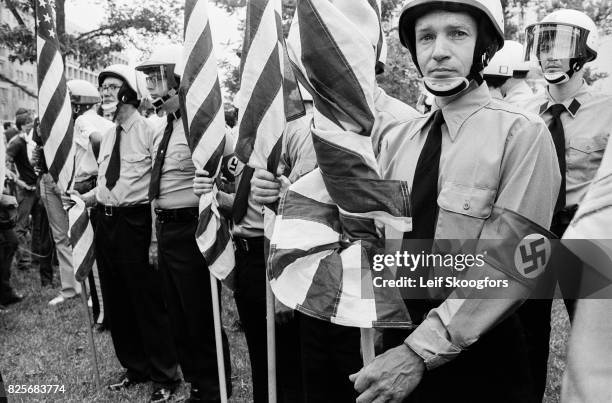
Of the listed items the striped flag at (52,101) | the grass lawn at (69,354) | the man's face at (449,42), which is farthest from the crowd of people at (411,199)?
the striped flag at (52,101)

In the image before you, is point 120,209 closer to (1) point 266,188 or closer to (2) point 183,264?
(2) point 183,264

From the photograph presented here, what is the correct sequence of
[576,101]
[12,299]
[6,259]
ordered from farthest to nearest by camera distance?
[6,259]
[12,299]
[576,101]

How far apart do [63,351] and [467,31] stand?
518cm

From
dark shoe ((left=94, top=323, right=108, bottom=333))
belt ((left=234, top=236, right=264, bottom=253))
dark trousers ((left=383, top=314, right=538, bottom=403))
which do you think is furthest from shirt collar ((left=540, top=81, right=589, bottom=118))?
dark shoe ((left=94, top=323, right=108, bottom=333))

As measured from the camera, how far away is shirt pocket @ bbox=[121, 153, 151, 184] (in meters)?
4.82

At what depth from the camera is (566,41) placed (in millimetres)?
3871

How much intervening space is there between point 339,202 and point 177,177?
2.82 meters

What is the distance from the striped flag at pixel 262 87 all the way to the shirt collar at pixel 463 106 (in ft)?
3.94

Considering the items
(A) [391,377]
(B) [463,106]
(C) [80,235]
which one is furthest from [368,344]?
(C) [80,235]

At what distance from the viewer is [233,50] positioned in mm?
10023

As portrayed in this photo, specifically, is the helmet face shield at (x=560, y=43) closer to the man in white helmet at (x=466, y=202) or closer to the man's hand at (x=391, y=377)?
the man in white helmet at (x=466, y=202)

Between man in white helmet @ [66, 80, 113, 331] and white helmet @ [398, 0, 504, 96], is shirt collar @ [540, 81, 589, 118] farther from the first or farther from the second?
man in white helmet @ [66, 80, 113, 331]

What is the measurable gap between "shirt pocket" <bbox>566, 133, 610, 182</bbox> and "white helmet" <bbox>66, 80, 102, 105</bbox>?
4.86 metres

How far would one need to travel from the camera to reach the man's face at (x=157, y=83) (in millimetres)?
4520
